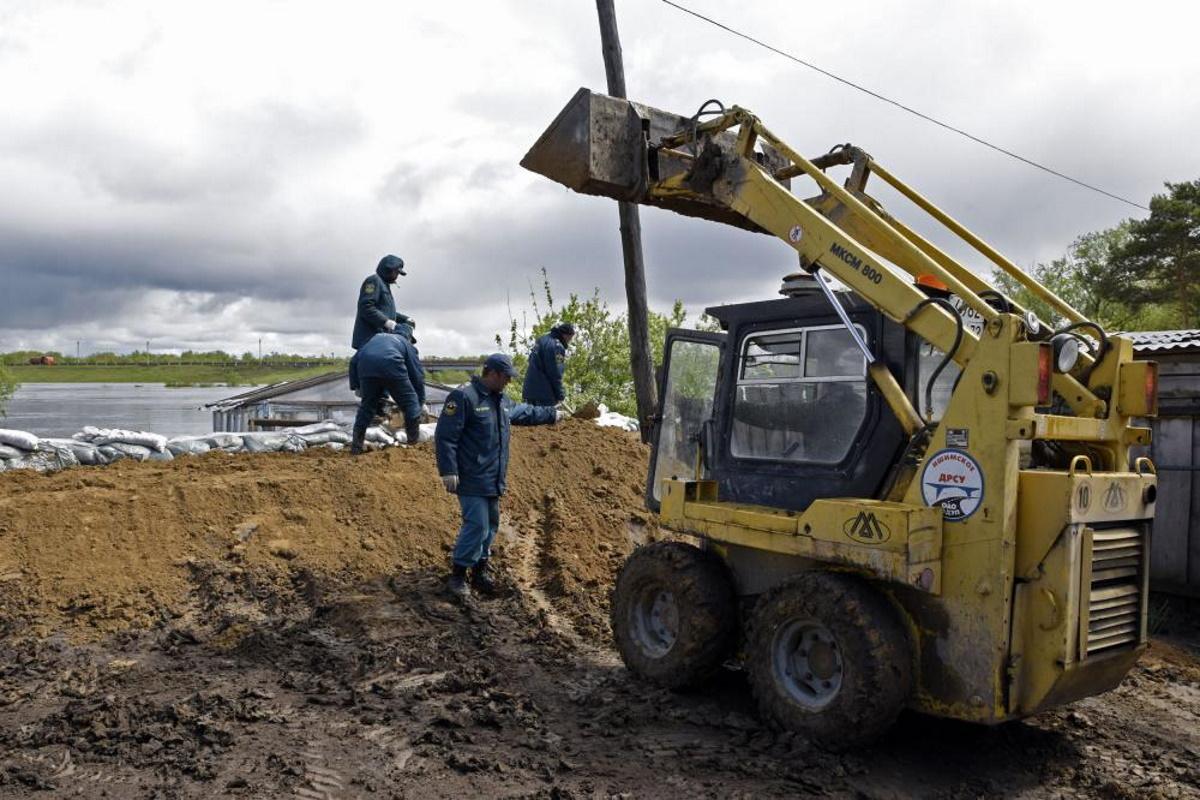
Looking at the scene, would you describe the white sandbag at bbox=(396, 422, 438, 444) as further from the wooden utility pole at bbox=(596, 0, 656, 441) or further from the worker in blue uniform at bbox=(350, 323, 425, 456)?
the wooden utility pole at bbox=(596, 0, 656, 441)

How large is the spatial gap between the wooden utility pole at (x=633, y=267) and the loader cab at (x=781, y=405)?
3.50 meters

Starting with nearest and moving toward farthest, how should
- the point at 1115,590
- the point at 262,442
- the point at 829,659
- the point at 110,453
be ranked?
the point at 1115,590 < the point at 829,659 < the point at 110,453 < the point at 262,442

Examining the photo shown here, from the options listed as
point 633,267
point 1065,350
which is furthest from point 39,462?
point 1065,350

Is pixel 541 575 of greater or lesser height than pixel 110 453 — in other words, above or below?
below

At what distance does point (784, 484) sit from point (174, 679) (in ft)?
12.7

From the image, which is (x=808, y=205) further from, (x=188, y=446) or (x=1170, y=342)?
(x=188, y=446)

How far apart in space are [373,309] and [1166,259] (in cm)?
3000

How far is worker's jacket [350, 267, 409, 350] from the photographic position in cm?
983

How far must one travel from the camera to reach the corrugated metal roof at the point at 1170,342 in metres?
9.53

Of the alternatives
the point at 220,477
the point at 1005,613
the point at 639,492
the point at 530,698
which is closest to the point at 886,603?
the point at 1005,613

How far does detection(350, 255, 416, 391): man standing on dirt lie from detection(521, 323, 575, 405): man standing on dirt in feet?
7.20

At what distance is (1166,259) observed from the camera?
3141cm

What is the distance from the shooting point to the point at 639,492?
1002 cm

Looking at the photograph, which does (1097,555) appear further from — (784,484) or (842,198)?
(842,198)
